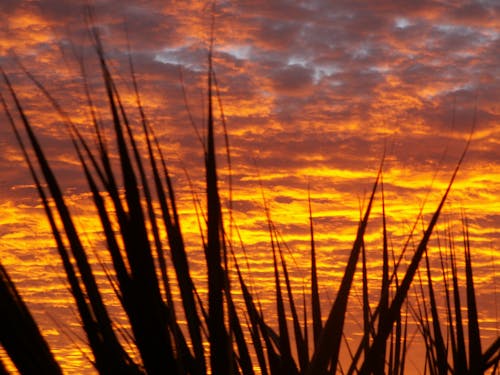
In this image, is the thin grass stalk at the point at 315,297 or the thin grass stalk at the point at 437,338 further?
the thin grass stalk at the point at 437,338

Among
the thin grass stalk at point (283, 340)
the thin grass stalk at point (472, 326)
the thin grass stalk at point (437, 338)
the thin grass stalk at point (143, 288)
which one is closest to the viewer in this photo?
the thin grass stalk at point (143, 288)

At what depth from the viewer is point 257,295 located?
1.42 m

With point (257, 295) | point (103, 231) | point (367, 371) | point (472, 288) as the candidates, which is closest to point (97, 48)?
point (103, 231)

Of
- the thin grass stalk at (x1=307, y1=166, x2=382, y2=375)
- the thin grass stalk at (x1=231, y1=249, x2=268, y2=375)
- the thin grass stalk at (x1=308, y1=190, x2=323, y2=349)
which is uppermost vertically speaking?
the thin grass stalk at (x1=308, y1=190, x2=323, y2=349)

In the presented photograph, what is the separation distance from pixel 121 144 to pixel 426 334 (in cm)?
130

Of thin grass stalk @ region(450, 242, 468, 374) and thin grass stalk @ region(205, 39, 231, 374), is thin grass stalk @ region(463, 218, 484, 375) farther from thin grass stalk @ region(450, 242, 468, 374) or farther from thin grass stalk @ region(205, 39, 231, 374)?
thin grass stalk @ region(205, 39, 231, 374)

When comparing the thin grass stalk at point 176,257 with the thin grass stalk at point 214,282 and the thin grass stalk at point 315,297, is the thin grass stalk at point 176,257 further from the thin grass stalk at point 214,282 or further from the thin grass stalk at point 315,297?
the thin grass stalk at point 315,297

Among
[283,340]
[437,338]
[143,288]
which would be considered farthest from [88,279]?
[437,338]

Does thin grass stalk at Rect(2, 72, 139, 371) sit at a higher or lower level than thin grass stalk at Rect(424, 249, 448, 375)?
lower

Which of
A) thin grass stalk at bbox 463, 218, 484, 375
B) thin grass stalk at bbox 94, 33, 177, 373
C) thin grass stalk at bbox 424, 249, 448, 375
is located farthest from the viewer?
thin grass stalk at bbox 424, 249, 448, 375

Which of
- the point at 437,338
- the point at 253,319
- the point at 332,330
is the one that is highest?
the point at 437,338

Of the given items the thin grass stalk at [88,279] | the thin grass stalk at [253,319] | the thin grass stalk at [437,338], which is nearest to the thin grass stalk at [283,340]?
the thin grass stalk at [253,319]

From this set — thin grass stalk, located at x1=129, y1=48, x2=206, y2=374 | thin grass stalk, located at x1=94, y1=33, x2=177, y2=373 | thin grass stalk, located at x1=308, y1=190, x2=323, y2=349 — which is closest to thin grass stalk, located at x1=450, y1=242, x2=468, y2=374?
thin grass stalk, located at x1=308, y1=190, x2=323, y2=349

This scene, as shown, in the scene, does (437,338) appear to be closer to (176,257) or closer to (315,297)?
(315,297)
